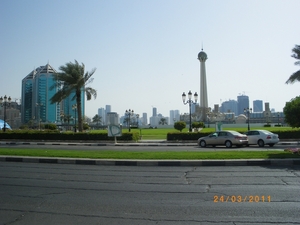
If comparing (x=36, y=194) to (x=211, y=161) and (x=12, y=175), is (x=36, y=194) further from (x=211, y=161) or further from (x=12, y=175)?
(x=211, y=161)

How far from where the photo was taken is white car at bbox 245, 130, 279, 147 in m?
23.7

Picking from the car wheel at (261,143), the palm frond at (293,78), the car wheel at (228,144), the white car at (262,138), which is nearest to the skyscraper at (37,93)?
the car wheel at (228,144)

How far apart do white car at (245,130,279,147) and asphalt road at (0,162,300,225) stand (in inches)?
544

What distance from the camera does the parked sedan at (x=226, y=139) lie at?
23500mm

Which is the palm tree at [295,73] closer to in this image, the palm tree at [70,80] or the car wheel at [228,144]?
the car wheel at [228,144]

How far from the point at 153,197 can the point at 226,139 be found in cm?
1811

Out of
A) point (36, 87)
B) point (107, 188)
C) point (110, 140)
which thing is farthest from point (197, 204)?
point (36, 87)

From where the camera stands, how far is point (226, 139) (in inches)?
945

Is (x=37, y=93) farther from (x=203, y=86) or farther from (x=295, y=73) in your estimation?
(x=295, y=73)

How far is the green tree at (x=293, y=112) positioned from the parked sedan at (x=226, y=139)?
425 centimetres

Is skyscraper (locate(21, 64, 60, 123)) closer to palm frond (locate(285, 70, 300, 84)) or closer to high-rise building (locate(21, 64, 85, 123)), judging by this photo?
high-rise building (locate(21, 64, 85, 123))

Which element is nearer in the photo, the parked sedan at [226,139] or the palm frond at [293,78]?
the parked sedan at [226,139]
